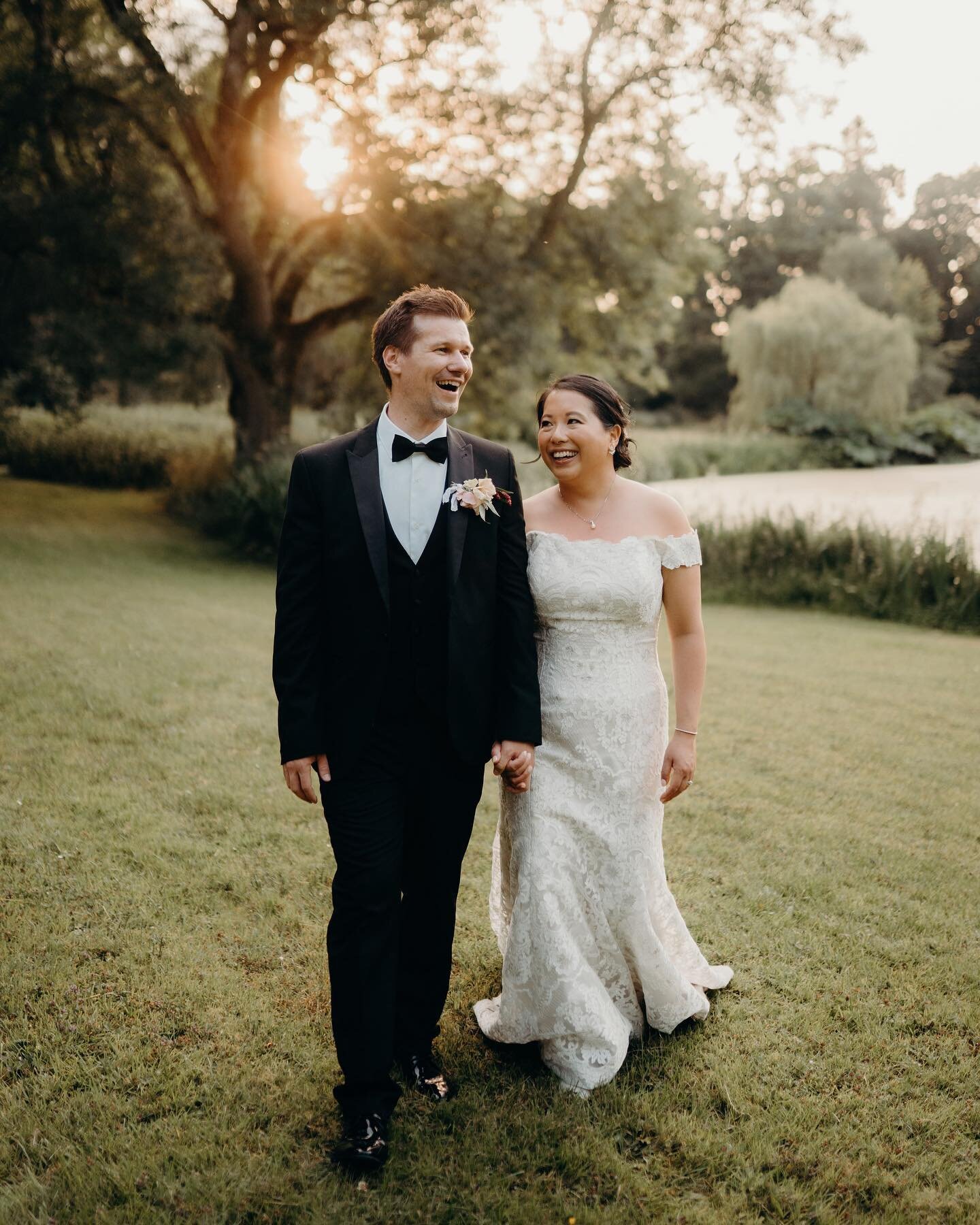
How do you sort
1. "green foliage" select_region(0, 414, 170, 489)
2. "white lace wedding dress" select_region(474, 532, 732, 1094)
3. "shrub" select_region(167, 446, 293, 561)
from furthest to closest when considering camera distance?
"green foliage" select_region(0, 414, 170, 489), "shrub" select_region(167, 446, 293, 561), "white lace wedding dress" select_region(474, 532, 732, 1094)

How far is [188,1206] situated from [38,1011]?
Result: 3.58 ft

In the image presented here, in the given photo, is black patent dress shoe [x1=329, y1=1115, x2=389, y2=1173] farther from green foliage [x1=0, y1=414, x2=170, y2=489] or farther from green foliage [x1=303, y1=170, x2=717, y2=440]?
green foliage [x1=0, y1=414, x2=170, y2=489]

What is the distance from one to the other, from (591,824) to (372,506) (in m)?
1.24

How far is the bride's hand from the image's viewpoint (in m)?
3.16

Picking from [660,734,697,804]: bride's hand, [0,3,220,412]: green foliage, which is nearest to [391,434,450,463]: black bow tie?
[660,734,697,804]: bride's hand

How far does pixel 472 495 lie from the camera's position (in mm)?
2650

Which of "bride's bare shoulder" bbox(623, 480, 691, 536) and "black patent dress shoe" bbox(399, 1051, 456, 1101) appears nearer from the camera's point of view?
"black patent dress shoe" bbox(399, 1051, 456, 1101)

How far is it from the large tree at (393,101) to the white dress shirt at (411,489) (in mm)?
12544

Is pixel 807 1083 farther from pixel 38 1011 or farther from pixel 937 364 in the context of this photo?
pixel 937 364

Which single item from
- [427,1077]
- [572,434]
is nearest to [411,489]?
Answer: [572,434]

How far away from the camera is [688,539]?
3.14m

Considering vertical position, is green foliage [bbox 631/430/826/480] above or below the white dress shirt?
above

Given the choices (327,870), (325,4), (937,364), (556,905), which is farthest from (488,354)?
(937,364)

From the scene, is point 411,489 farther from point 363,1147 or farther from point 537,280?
point 537,280
